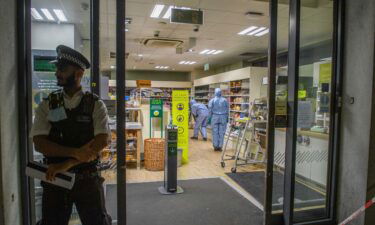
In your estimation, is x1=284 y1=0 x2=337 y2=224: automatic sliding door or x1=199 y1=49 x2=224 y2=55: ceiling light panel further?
x1=199 y1=49 x2=224 y2=55: ceiling light panel

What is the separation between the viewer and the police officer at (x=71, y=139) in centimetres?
150

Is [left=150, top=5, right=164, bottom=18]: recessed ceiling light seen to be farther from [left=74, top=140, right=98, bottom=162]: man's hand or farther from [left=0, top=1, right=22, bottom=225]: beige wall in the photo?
[left=74, top=140, right=98, bottom=162]: man's hand

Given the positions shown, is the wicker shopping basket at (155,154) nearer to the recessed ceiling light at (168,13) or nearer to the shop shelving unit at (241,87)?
the recessed ceiling light at (168,13)

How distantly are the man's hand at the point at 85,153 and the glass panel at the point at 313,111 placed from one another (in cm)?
211

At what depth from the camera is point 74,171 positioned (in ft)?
5.07

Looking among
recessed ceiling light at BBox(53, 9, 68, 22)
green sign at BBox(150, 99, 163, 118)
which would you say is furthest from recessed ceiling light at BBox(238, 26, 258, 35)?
recessed ceiling light at BBox(53, 9, 68, 22)

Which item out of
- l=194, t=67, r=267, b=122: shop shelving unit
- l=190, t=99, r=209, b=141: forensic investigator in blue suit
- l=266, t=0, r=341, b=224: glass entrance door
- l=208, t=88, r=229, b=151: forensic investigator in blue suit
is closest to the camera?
l=266, t=0, r=341, b=224: glass entrance door

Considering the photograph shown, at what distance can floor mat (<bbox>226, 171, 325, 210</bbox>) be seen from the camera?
2797 mm

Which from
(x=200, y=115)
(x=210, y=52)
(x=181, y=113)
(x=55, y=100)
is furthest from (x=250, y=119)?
(x=210, y=52)

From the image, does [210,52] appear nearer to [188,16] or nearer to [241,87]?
[241,87]

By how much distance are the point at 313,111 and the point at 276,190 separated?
1161mm

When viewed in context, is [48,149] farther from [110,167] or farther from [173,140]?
[173,140]

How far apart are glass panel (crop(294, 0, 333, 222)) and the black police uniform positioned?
83.0 inches

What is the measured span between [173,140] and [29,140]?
1989 millimetres
